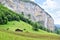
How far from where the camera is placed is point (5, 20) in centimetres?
19138

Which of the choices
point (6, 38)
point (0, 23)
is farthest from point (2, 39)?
point (0, 23)

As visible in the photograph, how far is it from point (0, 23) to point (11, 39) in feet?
Result: 434

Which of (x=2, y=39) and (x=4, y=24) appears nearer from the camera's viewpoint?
(x=2, y=39)

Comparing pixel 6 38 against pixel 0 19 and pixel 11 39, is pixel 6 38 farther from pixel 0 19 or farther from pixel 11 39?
pixel 0 19

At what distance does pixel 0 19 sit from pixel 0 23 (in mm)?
3323

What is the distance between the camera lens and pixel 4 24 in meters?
188

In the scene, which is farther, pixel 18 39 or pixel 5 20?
pixel 5 20

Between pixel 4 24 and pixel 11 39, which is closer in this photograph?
pixel 11 39

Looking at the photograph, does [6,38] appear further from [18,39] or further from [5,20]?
[5,20]

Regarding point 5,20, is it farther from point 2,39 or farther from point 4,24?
point 2,39

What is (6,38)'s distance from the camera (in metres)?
52.6

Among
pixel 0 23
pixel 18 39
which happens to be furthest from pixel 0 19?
pixel 18 39

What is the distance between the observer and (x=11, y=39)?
171 feet

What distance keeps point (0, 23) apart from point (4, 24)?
617 centimetres
